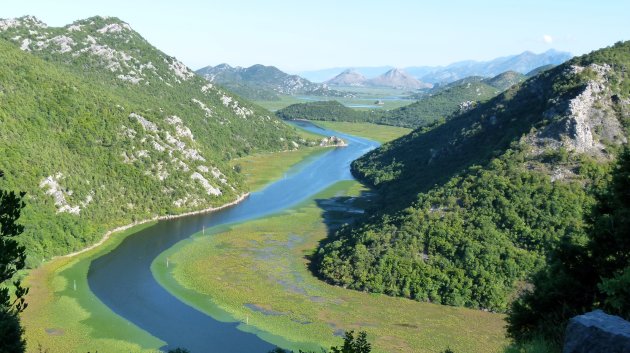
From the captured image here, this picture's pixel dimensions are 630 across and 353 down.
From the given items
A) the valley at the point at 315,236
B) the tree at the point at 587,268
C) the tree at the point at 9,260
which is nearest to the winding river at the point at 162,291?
the valley at the point at 315,236

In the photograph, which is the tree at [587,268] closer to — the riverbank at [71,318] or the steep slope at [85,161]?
the riverbank at [71,318]

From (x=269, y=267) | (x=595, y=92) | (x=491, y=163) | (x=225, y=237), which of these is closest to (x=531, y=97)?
(x=595, y=92)

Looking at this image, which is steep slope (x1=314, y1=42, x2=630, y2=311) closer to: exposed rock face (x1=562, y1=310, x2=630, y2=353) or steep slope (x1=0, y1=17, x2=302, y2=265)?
steep slope (x1=0, y1=17, x2=302, y2=265)

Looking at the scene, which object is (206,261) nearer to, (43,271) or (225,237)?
(225,237)

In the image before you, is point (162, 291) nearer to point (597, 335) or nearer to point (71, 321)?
point (71, 321)

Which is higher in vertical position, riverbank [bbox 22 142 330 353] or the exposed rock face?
the exposed rock face

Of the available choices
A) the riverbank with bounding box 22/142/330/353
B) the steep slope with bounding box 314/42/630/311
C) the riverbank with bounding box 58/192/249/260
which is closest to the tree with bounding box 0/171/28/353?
the riverbank with bounding box 22/142/330/353
